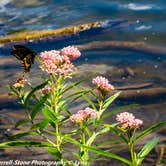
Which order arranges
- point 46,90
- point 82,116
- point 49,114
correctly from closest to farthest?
point 49,114 → point 82,116 → point 46,90

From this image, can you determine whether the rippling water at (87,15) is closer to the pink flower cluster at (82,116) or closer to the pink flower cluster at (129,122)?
the pink flower cluster at (82,116)

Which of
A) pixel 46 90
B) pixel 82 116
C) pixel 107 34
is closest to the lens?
pixel 82 116

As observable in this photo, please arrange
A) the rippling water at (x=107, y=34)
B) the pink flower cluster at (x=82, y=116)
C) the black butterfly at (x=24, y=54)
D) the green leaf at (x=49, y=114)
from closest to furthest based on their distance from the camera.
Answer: the green leaf at (x=49, y=114) → the pink flower cluster at (x=82, y=116) → the black butterfly at (x=24, y=54) → the rippling water at (x=107, y=34)

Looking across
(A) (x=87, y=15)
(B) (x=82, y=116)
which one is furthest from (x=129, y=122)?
(A) (x=87, y=15)

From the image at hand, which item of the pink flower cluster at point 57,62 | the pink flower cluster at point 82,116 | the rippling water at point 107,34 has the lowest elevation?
the rippling water at point 107,34

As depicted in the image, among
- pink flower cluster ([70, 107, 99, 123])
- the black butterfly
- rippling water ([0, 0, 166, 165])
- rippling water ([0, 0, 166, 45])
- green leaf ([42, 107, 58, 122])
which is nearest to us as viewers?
green leaf ([42, 107, 58, 122])

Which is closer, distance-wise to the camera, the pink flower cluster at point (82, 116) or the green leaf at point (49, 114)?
the green leaf at point (49, 114)

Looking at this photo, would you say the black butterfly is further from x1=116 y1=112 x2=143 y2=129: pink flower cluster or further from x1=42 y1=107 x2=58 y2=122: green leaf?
x1=116 y1=112 x2=143 y2=129: pink flower cluster

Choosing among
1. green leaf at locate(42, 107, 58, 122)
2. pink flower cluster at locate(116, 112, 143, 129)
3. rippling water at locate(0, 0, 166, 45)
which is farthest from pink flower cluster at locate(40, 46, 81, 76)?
rippling water at locate(0, 0, 166, 45)

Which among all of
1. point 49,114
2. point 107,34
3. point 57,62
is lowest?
point 107,34

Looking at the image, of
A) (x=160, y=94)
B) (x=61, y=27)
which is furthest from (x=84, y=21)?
(x=160, y=94)

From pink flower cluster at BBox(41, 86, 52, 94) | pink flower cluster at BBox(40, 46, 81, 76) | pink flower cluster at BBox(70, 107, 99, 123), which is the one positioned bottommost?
pink flower cluster at BBox(70, 107, 99, 123)

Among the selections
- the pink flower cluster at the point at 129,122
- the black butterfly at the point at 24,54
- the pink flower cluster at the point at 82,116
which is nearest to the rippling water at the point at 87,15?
the black butterfly at the point at 24,54

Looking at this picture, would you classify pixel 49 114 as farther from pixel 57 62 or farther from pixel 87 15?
pixel 87 15
